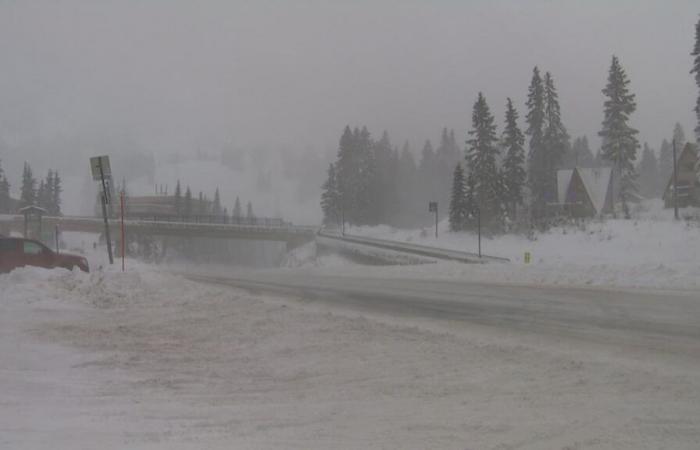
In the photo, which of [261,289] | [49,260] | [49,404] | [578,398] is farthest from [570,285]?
[49,260]

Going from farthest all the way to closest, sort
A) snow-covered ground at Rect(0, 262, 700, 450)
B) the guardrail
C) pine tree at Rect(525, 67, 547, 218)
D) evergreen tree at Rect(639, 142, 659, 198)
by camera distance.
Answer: evergreen tree at Rect(639, 142, 659, 198) → pine tree at Rect(525, 67, 547, 218) → the guardrail → snow-covered ground at Rect(0, 262, 700, 450)

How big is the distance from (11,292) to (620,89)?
175 ft

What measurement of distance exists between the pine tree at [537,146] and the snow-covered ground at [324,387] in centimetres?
5298

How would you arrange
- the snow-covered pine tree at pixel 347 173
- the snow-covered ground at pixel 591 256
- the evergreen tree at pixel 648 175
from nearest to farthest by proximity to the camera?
the snow-covered ground at pixel 591 256, the snow-covered pine tree at pixel 347 173, the evergreen tree at pixel 648 175

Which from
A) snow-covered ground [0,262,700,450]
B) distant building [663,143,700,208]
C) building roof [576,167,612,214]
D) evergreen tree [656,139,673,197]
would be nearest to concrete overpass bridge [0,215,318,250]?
building roof [576,167,612,214]

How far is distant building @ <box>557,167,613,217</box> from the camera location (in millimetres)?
59094

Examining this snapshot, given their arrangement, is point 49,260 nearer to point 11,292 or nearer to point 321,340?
point 11,292

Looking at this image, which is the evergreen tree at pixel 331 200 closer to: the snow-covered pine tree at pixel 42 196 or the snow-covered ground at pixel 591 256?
the snow-covered ground at pixel 591 256

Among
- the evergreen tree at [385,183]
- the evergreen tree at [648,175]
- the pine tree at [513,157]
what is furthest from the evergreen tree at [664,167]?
the pine tree at [513,157]

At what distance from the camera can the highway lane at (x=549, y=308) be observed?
7.80 meters

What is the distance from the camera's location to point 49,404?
4891 millimetres

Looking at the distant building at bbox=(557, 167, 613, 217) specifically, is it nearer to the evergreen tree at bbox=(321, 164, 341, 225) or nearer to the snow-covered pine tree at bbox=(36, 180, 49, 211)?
the evergreen tree at bbox=(321, 164, 341, 225)

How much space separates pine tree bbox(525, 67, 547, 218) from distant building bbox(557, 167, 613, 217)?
2.15 meters

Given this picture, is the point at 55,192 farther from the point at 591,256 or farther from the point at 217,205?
the point at 591,256
